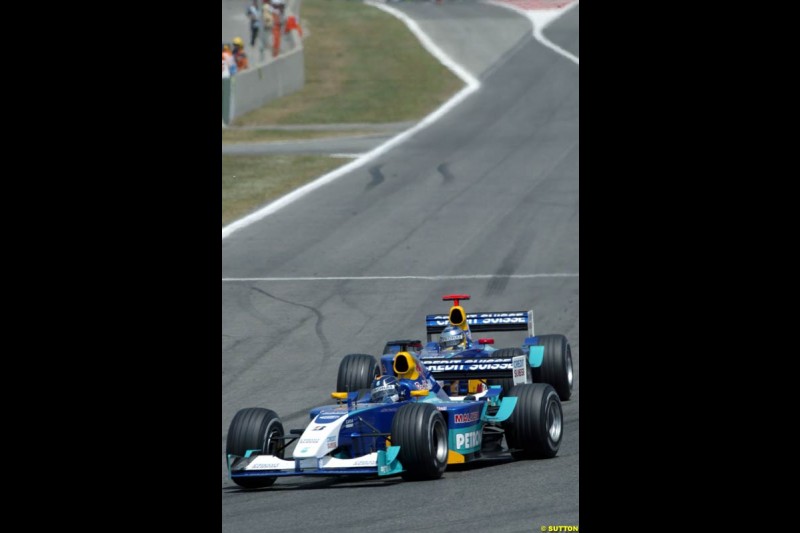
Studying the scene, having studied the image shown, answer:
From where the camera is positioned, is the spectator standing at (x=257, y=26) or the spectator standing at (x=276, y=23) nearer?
the spectator standing at (x=257, y=26)

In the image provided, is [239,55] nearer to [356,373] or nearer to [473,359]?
[356,373]

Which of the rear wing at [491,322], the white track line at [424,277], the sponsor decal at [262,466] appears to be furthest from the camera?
the white track line at [424,277]

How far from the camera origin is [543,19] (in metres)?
56.5

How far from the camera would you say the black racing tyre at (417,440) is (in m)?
10.8

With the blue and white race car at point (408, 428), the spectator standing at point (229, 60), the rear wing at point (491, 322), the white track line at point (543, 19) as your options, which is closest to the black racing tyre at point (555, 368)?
the rear wing at point (491, 322)

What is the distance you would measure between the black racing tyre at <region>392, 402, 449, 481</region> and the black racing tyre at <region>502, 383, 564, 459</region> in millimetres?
1121

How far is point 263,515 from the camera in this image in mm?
10023

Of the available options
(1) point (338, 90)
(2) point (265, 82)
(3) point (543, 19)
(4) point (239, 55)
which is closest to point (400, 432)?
(4) point (239, 55)

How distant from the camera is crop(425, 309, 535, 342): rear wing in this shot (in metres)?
15.0

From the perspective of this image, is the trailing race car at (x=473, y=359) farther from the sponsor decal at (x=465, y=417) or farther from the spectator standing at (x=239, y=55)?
the spectator standing at (x=239, y=55)

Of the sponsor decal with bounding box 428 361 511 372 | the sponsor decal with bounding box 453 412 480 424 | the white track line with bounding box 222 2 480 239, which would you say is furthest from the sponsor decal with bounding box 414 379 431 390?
the white track line with bounding box 222 2 480 239
